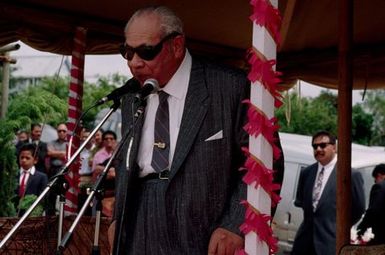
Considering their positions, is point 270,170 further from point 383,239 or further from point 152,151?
point 383,239

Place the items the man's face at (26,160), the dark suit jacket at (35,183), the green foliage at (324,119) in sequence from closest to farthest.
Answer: the dark suit jacket at (35,183) → the man's face at (26,160) → the green foliage at (324,119)

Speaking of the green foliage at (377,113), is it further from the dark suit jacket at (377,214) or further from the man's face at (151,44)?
the man's face at (151,44)

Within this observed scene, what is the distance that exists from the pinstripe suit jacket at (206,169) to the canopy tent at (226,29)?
3.32m

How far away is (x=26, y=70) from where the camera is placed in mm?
47375

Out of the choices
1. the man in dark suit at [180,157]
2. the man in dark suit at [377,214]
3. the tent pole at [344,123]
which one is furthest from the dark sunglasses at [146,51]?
the man in dark suit at [377,214]

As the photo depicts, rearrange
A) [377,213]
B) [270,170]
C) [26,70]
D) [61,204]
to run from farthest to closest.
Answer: [26,70]
[377,213]
[61,204]
[270,170]

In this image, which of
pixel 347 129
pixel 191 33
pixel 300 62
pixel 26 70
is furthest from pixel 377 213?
pixel 26 70

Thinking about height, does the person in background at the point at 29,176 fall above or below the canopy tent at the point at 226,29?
below

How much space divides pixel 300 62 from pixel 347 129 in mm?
2488

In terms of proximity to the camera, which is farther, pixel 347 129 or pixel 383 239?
pixel 383 239

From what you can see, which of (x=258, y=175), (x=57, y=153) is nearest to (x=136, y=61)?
(x=258, y=175)

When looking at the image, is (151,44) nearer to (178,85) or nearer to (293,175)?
(178,85)

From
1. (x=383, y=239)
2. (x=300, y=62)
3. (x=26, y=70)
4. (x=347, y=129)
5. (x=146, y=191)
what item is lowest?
(x=383, y=239)

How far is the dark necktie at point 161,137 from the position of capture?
3502 millimetres
